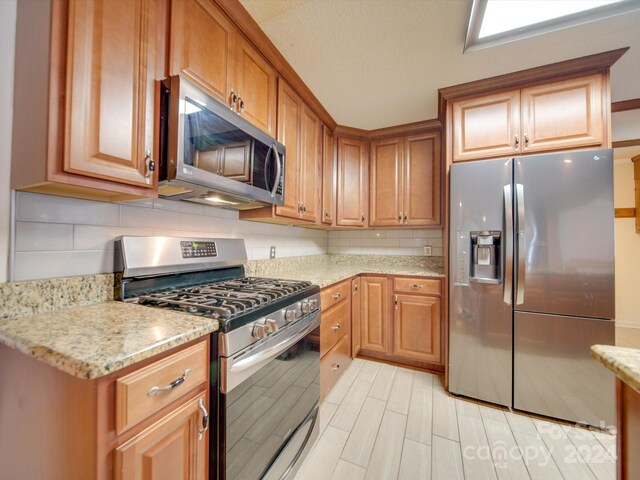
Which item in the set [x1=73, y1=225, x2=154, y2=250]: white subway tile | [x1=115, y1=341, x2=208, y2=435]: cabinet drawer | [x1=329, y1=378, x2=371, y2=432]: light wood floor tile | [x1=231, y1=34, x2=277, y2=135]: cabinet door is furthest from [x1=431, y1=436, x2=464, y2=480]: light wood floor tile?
[x1=231, y1=34, x2=277, y2=135]: cabinet door

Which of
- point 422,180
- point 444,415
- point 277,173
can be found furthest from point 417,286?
point 277,173

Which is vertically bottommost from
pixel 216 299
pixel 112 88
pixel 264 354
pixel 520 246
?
pixel 264 354

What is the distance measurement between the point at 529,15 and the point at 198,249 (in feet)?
7.07

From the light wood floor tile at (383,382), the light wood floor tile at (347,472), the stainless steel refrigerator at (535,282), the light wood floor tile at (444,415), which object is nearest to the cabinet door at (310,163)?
the stainless steel refrigerator at (535,282)

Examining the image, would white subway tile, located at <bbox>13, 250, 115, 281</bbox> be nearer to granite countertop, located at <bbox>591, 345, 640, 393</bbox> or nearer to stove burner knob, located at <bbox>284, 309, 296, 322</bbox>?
stove burner knob, located at <bbox>284, 309, 296, 322</bbox>

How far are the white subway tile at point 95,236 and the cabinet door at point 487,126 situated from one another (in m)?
2.23

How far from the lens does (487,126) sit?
6.40ft

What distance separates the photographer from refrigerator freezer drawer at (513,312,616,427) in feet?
5.23

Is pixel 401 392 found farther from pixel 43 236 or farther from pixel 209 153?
pixel 43 236

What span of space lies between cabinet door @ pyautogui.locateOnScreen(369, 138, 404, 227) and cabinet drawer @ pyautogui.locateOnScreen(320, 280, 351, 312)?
0.88 metres

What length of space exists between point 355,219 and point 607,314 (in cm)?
192

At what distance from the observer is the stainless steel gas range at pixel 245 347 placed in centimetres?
86

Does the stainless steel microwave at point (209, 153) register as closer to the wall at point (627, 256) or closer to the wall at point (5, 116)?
the wall at point (5, 116)

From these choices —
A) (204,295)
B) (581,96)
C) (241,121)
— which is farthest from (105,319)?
(581,96)
